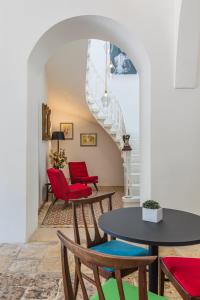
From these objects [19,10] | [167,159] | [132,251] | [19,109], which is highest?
[19,10]

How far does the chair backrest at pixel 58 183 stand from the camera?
5.38m

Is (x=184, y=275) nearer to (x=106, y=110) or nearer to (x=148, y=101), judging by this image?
(x=148, y=101)

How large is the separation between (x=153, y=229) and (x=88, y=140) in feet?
22.1

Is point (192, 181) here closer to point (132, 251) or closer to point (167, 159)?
point (167, 159)

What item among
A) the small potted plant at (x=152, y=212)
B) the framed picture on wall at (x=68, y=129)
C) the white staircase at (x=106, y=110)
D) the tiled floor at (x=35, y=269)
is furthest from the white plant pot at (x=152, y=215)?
the framed picture on wall at (x=68, y=129)

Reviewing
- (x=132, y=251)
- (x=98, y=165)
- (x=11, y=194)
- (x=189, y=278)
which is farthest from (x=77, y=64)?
(x=189, y=278)

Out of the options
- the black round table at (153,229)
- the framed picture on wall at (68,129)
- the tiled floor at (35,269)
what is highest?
the framed picture on wall at (68,129)

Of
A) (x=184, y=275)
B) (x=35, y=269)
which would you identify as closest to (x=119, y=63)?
(x=35, y=269)

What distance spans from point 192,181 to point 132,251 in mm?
1702

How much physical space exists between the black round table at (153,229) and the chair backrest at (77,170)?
539 centimetres

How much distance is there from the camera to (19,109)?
3420 mm

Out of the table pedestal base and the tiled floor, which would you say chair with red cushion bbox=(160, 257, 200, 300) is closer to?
the table pedestal base

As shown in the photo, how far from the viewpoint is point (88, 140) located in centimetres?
847

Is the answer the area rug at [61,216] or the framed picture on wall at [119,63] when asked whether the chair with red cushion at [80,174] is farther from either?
the framed picture on wall at [119,63]
